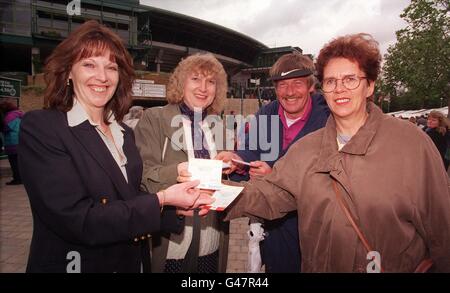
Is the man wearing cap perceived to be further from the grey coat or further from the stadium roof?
the stadium roof

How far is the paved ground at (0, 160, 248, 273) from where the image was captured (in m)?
4.58

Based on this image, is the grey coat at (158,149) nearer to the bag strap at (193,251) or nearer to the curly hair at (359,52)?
the bag strap at (193,251)

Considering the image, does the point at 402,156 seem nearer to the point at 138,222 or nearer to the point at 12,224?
the point at 138,222

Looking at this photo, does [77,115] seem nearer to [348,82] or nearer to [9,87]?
[348,82]

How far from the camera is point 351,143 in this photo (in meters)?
2.06

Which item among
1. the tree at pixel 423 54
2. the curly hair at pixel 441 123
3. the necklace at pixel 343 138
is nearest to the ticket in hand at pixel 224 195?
the necklace at pixel 343 138

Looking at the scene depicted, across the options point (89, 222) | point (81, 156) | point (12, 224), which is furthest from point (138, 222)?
point (12, 224)

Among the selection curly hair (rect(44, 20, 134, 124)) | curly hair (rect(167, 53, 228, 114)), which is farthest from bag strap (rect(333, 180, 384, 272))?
curly hair (rect(44, 20, 134, 124))

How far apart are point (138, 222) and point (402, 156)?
1766mm

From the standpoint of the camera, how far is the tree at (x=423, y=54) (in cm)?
2459

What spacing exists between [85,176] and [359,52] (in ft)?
6.83

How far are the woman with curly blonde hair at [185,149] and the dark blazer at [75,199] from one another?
506 millimetres

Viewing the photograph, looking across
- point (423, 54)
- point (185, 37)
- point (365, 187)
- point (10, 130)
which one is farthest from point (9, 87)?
point (185, 37)

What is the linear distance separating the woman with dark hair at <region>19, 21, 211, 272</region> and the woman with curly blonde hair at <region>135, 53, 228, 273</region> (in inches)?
10.2
